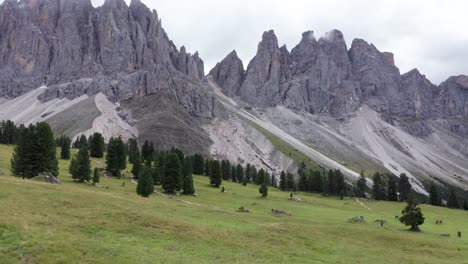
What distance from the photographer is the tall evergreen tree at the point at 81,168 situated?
73312 mm

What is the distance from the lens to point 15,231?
94.4ft

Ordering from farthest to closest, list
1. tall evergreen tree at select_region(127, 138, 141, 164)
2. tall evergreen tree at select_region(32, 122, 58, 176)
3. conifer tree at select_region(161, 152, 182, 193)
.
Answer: tall evergreen tree at select_region(127, 138, 141, 164) → conifer tree at select_region(161, 152, 182, 193) → tall evergreen tree at select_region(32, 122, 58, 176)

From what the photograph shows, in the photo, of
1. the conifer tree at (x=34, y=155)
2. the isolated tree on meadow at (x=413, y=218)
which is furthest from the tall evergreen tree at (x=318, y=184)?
the conifer tree at (x=34, y=155)

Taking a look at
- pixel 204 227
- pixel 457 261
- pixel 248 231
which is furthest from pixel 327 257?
pixel 457 261

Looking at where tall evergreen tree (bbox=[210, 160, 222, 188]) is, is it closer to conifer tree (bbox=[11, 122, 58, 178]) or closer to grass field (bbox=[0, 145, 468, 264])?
conifer tree (bbox=[11, 122, 58, 178])

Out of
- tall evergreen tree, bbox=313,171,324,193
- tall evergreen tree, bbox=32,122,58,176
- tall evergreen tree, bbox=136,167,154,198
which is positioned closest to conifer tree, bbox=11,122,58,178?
tall evergreen tree, bbox=32,122,58,176

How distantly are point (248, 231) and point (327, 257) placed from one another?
775 cm

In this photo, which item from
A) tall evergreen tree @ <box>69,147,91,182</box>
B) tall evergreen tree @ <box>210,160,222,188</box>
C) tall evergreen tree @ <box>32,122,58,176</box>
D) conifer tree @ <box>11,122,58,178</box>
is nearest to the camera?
conifer tree @ <box>11,122,58,178</box>

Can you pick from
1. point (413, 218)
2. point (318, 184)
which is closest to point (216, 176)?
point (318, 184)

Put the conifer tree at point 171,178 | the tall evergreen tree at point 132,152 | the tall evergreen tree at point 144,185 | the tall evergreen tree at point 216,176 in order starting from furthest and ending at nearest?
1. the tall evergreen tree at point 132,152
2. the tall evergreen tree at point 216,176
3. the conifer tree at point 171,178
4. the tall evergreen tree at point 144,185

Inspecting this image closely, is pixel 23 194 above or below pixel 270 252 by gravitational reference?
above

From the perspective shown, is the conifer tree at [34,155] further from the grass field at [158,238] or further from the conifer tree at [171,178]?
the grass field at [158,238]

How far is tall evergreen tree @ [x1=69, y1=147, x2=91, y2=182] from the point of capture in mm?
73312

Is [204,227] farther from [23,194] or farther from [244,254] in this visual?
[23,194]
